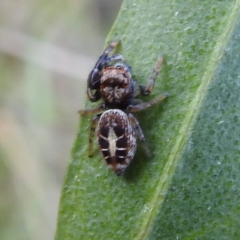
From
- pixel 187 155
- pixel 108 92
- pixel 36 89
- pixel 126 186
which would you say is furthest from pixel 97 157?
pixel 36 89

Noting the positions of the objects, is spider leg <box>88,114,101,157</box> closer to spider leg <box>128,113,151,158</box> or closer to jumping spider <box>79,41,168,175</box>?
jumping spider <box>79,41,168,175</box>

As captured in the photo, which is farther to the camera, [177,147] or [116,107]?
[116,107]

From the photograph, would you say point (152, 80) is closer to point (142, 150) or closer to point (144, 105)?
point (144, 105)

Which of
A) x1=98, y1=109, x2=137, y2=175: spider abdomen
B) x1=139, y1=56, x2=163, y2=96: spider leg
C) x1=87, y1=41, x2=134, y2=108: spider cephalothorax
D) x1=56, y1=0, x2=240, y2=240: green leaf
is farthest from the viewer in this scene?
x1=87, y1=41, x2=134, y2=108: spider cephalothorax

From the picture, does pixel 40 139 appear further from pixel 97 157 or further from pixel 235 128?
pixel 235 128

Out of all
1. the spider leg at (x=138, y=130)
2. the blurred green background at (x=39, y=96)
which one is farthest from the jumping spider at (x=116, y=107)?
the blurred green background at (x=39, y=96)

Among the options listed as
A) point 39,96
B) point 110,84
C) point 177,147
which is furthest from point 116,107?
point 39,96

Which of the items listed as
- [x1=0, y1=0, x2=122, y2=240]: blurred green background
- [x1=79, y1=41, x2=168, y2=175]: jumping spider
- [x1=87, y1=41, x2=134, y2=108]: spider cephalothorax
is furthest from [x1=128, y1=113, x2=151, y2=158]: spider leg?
[x1=0, y1=0, x2=122, y2=240]: blurred green background
